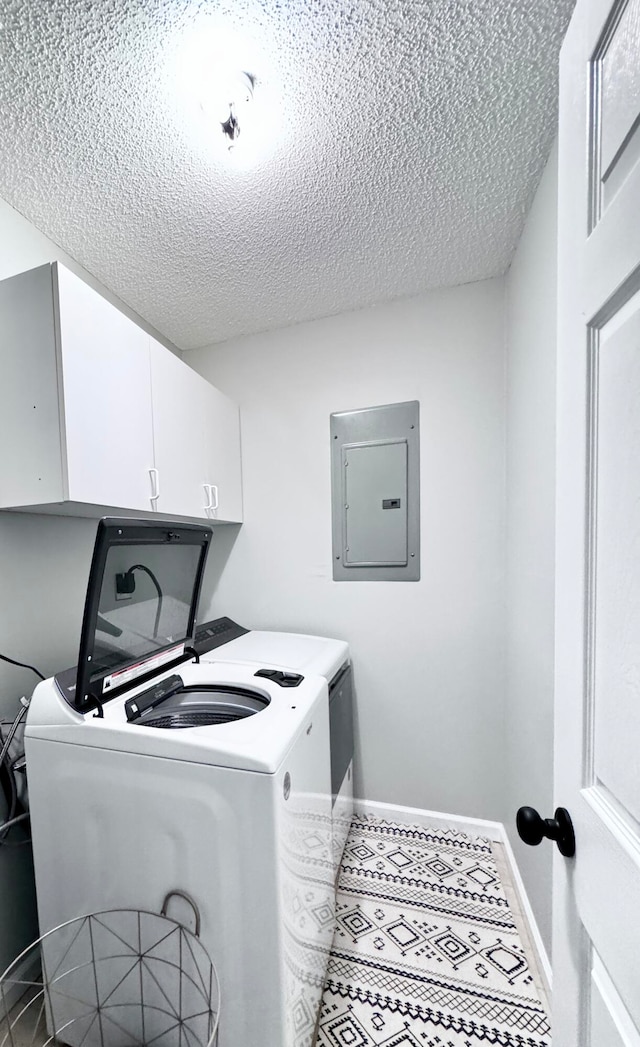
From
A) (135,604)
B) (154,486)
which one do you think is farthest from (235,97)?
(135,604)

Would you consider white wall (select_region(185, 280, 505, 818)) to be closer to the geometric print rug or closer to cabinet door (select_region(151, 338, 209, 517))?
the geometric print rug

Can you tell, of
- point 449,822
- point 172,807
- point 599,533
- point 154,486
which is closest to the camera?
point 599,533

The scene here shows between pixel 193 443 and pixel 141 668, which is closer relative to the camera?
pixel 141 668

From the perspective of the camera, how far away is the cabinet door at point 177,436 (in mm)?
1578

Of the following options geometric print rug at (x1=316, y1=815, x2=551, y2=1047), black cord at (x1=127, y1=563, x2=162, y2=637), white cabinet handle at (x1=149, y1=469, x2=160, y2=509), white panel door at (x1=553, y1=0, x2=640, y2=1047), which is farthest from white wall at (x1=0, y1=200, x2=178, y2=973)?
white panel door at (x1=553, y1=0, x2=640, y2=1047)

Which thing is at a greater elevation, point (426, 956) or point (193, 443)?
point (193, 443)

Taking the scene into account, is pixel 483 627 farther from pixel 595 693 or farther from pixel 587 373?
pixel 587 373

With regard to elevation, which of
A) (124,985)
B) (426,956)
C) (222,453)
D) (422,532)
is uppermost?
(222,453)

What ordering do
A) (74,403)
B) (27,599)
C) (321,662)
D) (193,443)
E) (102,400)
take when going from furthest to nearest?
(193,443) < (321,662) < (27,599) < (102,400) < (74,403)

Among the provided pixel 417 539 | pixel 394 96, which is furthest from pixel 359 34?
pixel 417 539

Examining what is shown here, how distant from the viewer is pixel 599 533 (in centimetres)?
57

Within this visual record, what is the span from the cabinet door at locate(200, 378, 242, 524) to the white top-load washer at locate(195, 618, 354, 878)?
63cm

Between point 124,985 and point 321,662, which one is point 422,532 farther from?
point 124,985

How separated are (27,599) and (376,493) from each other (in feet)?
5.11
